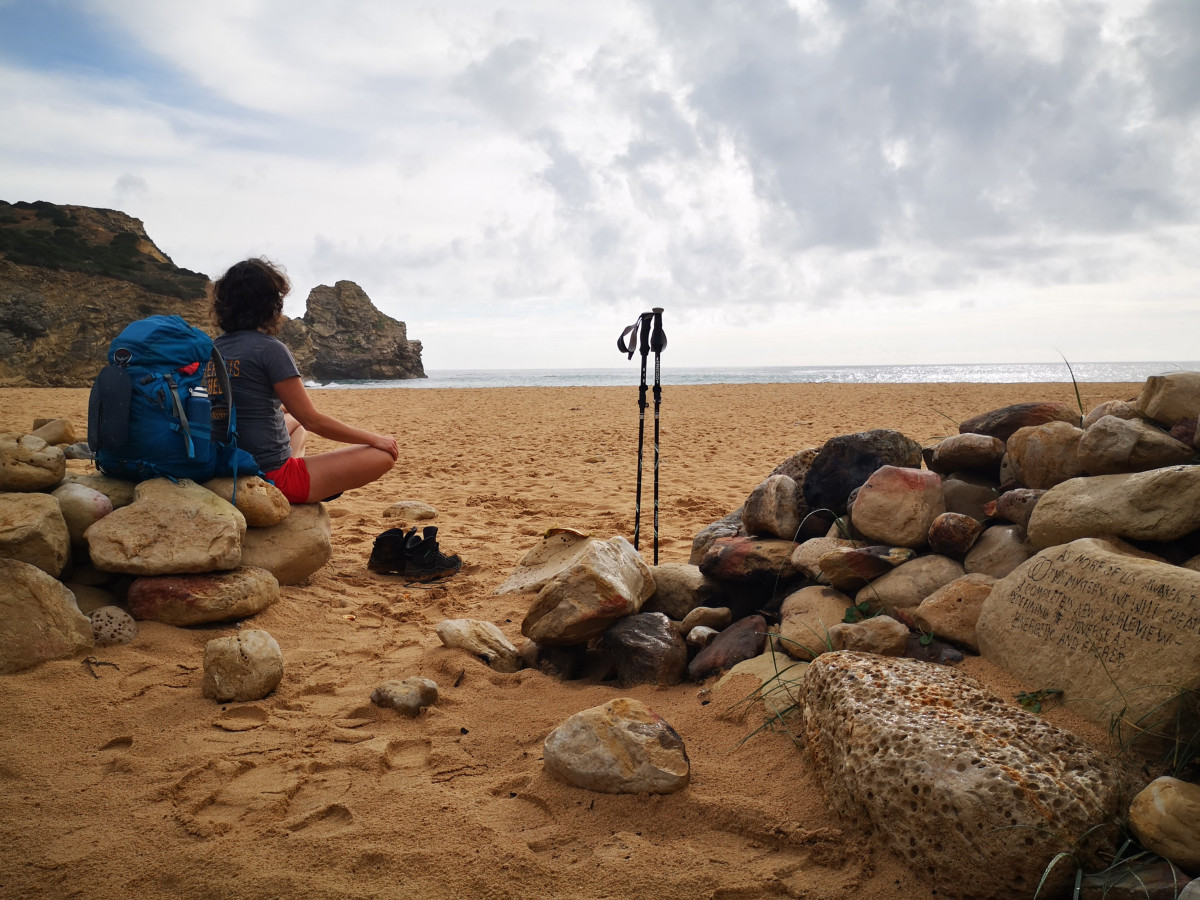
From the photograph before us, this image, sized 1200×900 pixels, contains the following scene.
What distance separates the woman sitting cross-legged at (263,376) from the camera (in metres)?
4.07

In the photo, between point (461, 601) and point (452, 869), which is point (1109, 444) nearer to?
point (452, 869)

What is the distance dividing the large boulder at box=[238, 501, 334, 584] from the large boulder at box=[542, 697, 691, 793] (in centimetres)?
242

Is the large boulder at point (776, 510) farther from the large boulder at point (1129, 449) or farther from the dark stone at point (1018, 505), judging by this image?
the large boulder at point (1129, 449)

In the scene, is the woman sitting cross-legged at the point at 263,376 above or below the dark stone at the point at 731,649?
above

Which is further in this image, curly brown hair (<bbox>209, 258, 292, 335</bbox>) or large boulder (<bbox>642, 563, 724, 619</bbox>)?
curly brown hair (<bbox>209, 258, 292, 335</bbox>)

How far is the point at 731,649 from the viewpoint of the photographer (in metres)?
3.29

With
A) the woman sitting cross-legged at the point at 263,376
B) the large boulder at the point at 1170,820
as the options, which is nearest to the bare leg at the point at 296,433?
the woman sitting cross-legged at the point at 263,376

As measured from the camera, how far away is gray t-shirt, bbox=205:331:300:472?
4039 millimetres

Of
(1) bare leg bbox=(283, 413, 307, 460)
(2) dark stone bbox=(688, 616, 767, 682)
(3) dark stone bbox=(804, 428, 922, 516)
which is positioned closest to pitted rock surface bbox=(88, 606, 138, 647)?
(1) bare leg bbox=(283, 413, 307, 460)

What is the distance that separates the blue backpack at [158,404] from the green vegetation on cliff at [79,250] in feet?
101

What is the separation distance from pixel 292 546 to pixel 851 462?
3250mm

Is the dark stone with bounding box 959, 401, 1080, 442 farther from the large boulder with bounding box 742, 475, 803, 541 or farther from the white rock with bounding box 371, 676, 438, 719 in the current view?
the white rock with bounding box 371, 676, 438, 719

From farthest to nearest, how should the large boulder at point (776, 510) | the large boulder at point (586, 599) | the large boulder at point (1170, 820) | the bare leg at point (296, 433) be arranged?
the bare leg at point (296, 433) < the large boulder at point (776, 510) < the large boulder at point (586, 599) < the large boulder at point (1170, 820)

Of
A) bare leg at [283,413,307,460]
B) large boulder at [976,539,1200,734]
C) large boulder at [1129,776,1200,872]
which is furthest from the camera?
bare leg at [283,413,307,460]
